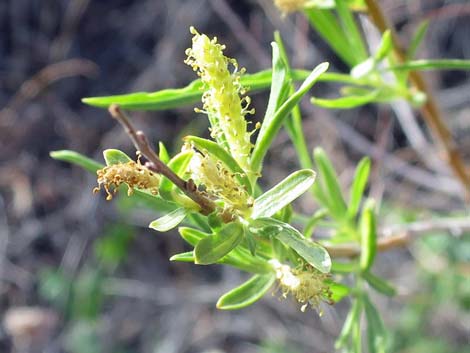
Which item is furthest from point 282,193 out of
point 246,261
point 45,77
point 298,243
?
point 45,77

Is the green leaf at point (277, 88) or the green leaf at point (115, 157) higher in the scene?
the green leaf at point (115, 157)

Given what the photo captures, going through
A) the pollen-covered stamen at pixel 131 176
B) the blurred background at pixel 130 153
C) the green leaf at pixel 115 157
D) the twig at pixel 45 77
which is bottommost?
the blurred background at pixel 130 153

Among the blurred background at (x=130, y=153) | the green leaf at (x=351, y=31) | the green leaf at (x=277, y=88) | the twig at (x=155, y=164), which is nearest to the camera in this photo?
the twig at (x=155, y=164)

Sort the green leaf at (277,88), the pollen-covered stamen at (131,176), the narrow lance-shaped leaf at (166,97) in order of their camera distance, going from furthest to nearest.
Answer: the narrow lance-shaped leaf at (166,97)
the green leaf at (277,88)
the pollen-covered stamen at (131,176)

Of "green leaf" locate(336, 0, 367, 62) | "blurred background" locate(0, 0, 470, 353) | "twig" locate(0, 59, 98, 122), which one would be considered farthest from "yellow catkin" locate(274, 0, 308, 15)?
"twig" locate(0, 59, 98, 122)

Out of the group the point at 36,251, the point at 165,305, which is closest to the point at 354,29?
the point at 165,305

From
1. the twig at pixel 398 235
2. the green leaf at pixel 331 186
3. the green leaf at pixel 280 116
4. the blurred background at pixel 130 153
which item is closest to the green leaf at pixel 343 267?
the twig at pixel 398 235

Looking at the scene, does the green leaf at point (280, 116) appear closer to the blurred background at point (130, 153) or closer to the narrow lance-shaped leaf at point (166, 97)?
the narrow lance-shaped leaf at point (166, 97)
